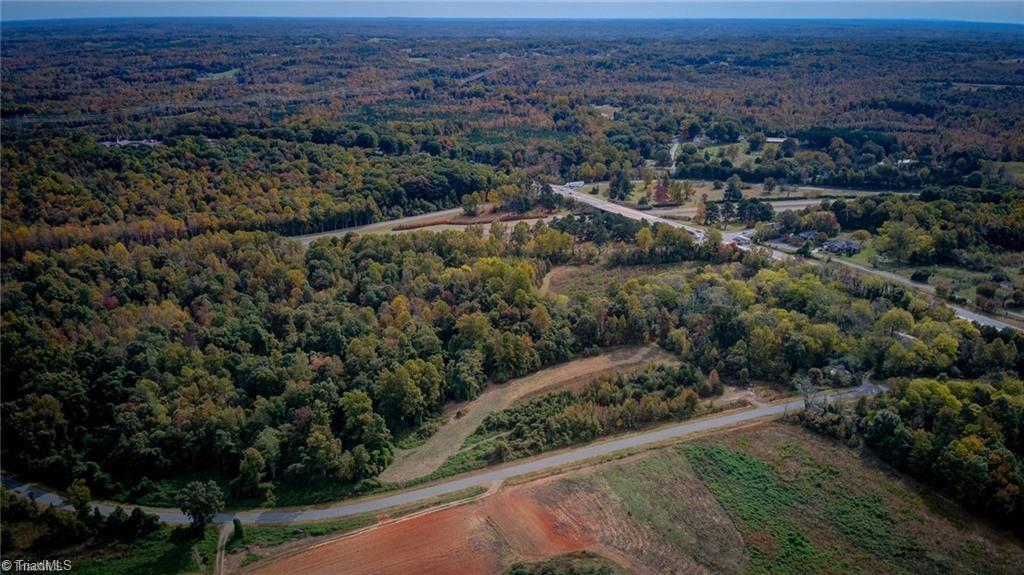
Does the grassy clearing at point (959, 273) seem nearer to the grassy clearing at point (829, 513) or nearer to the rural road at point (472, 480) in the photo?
the rural road at point (472, 480)

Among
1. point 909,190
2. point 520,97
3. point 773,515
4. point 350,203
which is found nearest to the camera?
point 773,515

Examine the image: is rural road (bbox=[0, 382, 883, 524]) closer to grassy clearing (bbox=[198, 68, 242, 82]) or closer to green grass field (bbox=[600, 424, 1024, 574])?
green grass field (bbox=[600, 424, 1024, 574])

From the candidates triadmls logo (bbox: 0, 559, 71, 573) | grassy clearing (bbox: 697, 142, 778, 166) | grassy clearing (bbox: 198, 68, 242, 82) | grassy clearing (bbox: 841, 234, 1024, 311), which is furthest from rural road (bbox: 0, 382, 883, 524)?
grassy clearing (bbox: 198, 68, 242, 82)

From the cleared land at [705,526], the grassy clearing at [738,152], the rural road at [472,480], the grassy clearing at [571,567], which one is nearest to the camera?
the grassy clearing at [571,567]

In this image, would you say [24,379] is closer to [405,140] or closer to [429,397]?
[429,397]

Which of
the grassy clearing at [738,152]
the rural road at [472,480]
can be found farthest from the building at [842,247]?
the grassy clearing at [738,152]

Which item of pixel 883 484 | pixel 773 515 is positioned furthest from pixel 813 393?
pixel 773 515
